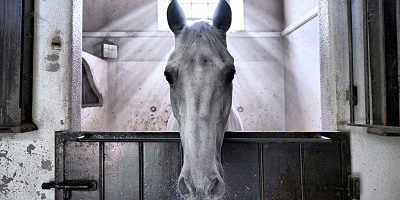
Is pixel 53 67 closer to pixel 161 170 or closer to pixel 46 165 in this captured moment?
pixel 46 165

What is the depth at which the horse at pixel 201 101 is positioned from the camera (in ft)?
3.05

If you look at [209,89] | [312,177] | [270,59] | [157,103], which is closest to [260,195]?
[312,177]

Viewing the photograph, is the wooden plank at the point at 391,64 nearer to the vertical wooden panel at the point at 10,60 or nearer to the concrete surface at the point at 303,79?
the vertical wooden panel at the point at 10,60

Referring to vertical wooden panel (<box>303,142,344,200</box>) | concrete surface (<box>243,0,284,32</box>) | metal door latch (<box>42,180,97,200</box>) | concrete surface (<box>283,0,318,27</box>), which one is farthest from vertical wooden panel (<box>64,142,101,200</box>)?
concrete surface (<box>243,0,284,32</box>)

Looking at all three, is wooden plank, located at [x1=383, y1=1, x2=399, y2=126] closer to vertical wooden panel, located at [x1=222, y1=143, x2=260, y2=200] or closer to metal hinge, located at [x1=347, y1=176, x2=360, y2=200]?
metal hinge, located at [x1=347, y1=176, x2=360, y2=200]

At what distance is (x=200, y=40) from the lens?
1079mm

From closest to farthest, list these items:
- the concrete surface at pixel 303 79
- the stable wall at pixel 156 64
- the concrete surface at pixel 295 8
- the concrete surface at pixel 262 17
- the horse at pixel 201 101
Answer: the horse at pixel 201 101 → the concrete surface at pixel 303 79 → the concrete surface at pixel 295 8 → the stable wall at pixel 156 64 → the concrete surface at pixel 262 17

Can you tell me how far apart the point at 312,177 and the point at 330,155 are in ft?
0.47

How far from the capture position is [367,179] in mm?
1292

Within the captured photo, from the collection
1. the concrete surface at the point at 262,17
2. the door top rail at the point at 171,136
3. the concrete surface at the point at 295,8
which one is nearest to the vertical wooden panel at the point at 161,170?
the door top rail at the point at 171,136

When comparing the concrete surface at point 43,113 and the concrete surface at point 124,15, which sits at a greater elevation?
the concrete surface at point 124,15

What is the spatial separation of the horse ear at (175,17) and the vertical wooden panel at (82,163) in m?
0.71

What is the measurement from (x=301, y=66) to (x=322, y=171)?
3042mm

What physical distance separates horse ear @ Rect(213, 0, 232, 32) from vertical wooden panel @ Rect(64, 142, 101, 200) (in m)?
0.85
